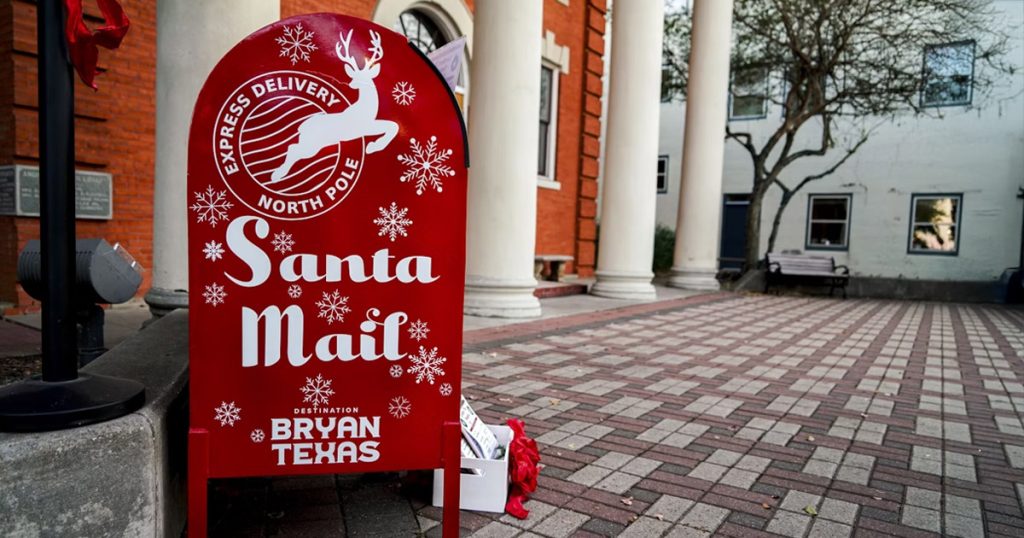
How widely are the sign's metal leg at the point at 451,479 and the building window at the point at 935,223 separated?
1977cm

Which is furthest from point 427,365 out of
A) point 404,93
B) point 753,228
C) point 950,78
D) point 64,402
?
point 950,78

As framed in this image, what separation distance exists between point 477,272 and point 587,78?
7.69 metres

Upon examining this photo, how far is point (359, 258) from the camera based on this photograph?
1.90 metres

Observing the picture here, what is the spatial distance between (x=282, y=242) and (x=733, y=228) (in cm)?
2091

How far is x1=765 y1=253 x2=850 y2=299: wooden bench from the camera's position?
50.6ft

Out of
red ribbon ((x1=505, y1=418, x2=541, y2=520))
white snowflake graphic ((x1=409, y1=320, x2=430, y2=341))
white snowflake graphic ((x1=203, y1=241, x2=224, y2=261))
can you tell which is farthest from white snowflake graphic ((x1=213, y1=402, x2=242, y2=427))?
red ribbon ((x1=505, y1=418, x2=541, y2=520))

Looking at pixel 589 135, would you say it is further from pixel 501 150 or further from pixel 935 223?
pixel 935 223

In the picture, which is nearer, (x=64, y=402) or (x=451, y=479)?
(x=64, y=402)

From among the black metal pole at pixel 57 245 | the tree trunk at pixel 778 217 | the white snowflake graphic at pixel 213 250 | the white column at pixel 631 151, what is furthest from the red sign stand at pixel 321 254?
the tree trunk at pixel 778 217

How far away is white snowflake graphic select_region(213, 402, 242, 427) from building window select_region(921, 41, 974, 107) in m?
18.4

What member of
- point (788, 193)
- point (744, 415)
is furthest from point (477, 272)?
point (788, 193)

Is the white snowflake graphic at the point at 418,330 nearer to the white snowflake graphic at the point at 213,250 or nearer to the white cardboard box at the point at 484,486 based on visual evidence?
the white snowflake graphic at the point at 213,250

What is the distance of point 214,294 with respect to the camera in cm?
181

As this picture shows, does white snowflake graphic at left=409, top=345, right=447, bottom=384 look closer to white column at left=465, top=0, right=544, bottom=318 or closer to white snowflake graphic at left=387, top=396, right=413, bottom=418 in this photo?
white snowflake graphic at left=387, top=396, right=413, bottom=418
